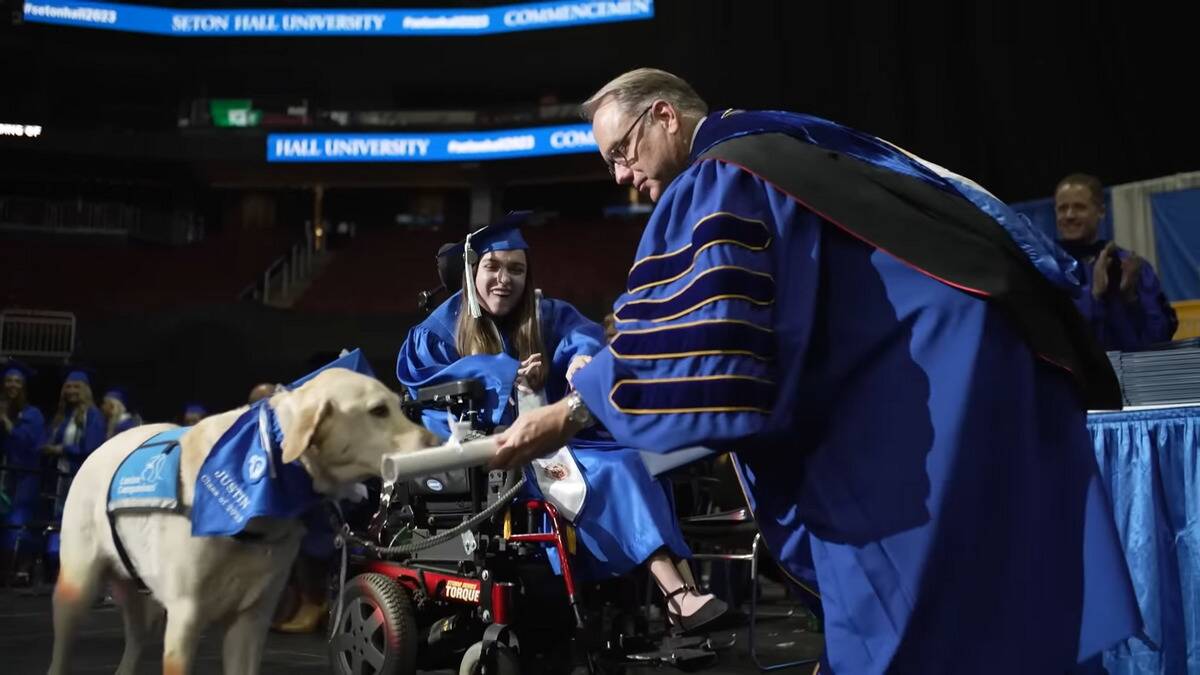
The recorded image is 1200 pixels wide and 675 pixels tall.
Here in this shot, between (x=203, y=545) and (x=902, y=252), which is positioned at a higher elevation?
(x=902, y=252)

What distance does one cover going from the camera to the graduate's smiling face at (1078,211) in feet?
16.1

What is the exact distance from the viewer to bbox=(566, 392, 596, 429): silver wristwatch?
5.64ft

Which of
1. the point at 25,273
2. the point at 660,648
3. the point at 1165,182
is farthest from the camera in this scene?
the point at 25,273

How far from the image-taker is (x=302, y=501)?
9.15 feet

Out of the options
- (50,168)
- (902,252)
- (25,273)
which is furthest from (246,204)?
(902,252)

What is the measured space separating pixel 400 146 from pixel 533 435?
81.2ft

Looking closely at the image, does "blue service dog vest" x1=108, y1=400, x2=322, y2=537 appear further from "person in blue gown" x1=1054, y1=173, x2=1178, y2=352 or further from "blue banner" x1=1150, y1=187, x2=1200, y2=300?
"blue banner" x1=1150, y1=187, x2=1200, y2=300

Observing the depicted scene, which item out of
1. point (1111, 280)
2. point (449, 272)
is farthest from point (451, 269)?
point (1111, 280)

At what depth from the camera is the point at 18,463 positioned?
1084cm

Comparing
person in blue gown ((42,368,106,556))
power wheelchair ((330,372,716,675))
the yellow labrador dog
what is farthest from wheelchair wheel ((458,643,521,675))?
person in blue gown ((42,368,106,556))

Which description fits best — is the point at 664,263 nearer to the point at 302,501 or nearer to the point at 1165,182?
the point at 302,501

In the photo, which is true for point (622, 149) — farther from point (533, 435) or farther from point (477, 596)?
point (477, 596)

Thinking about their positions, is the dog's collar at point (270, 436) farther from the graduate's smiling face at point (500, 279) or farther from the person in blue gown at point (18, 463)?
the person in blue gown at point (18, 463)

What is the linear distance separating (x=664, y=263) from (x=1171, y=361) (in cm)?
277
